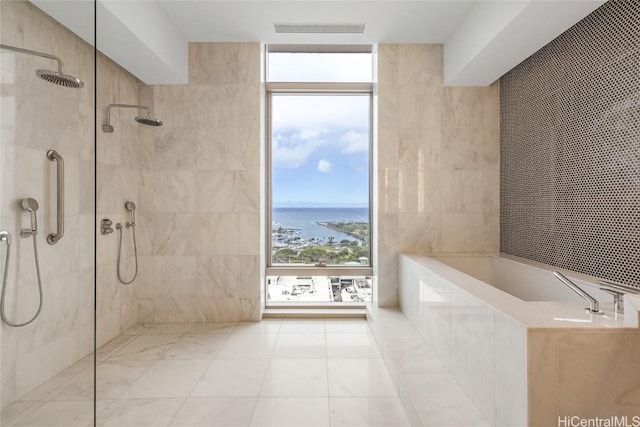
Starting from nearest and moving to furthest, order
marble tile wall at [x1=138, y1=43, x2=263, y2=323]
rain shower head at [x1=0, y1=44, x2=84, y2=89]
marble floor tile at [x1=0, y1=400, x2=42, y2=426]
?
marble floor tile at [x1=0, y1=400, x2=42, y2=426]
rain shower head at [x1=0, y1=44, x2=84, y2=89]
marble tile wall at [x1=138, y1=43, x2=263, y2=323]

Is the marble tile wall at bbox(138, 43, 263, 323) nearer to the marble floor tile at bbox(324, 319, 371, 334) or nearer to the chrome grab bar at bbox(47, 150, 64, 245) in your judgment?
the marble floor tile at bbox(324, 319, 371, 334)

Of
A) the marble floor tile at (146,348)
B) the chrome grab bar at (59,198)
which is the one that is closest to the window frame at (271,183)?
the marble floor tile at (146,348)

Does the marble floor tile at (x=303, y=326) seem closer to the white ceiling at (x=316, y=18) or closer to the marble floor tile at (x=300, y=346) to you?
the marble floor tile at (x=300, y=346)

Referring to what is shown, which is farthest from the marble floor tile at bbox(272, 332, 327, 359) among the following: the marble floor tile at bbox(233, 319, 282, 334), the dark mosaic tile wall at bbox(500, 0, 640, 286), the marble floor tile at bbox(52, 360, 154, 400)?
the dark mosaic tile wall at bbox(500, 0, 640, 286)

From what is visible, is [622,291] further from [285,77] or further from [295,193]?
[285,77]

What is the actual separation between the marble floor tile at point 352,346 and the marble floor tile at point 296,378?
179mm

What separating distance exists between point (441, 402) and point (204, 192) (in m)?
2.54

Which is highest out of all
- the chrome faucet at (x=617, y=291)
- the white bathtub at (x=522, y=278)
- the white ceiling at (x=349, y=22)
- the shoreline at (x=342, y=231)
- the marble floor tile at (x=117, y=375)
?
the white ceiling at (x=349, y=22)

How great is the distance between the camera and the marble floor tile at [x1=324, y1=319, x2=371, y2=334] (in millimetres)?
3010

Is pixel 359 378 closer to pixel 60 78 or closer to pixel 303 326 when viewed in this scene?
pixel 303 326

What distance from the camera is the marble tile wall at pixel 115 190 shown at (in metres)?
2.74

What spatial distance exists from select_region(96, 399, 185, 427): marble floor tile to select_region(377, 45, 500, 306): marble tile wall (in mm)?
1974

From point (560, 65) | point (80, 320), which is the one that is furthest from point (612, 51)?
point (80, 320)

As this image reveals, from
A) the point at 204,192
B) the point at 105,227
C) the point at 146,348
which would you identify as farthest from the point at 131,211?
the point at 146,348
